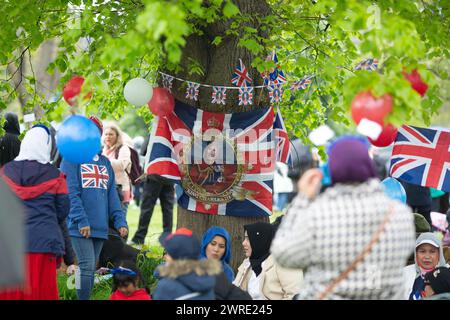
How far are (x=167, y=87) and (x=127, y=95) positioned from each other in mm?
740

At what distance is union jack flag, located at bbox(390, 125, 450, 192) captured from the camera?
9.25 meters

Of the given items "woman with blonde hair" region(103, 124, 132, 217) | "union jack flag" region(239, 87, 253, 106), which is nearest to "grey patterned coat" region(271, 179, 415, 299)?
"union jack flag" region(239, 87, 253, 106)

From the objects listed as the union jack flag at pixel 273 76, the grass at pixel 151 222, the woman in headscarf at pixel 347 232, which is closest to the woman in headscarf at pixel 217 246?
the union jack flag at pixel 273 76

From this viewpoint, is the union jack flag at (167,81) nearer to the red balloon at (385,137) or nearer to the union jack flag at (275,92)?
the union jack flag at (275,92)

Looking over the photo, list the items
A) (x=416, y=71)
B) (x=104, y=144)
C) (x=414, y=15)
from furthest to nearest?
(x=104, y=144) → (x=414, y=15) → (x=416, y=71)

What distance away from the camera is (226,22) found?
29.3ft

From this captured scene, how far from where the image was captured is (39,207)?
7.18 meters

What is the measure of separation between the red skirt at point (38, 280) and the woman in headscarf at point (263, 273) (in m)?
1.85

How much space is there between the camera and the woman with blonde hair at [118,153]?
11.9m

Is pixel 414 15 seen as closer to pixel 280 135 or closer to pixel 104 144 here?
pixel 280 135

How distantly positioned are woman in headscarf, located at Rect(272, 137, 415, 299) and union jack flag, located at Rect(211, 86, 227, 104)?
151 inches

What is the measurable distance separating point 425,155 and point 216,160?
2.27 meters

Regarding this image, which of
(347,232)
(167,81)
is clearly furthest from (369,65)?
(347,232)
